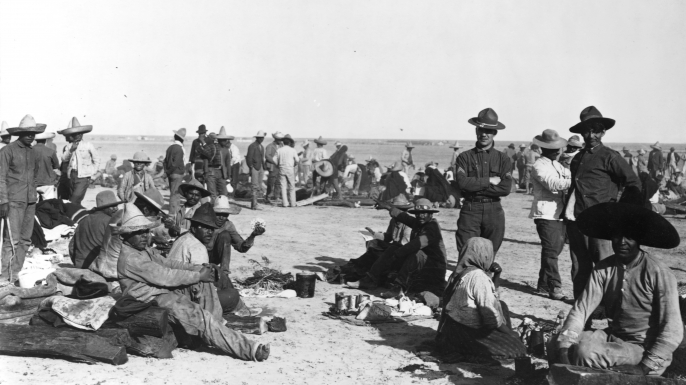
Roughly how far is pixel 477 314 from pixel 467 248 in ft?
1.94

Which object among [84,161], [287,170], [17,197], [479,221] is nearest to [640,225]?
[479,221]

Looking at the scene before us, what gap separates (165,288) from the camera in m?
6.63

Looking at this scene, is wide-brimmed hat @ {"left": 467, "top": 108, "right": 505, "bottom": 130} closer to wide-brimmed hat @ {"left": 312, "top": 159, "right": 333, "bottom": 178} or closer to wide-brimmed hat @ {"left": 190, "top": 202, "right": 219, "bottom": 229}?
wide-brimmed hat @ {"left": 190, "top": 202, "right": 219, "bottom": 229}

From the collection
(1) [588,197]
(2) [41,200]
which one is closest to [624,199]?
(1) [588,197]

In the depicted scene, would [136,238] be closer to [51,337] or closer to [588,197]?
[51,337]

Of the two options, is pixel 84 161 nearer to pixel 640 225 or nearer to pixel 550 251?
pixel 550 251

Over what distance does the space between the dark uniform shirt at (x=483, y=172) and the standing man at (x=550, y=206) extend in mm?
878

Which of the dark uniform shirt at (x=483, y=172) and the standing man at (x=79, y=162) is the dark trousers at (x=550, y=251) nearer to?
the dark uniform shirt at (x=483, y=172)

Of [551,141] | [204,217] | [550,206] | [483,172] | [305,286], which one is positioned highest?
[551,141]

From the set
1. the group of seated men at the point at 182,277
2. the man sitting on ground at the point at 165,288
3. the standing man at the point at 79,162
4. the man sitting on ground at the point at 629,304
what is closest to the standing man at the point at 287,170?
the standing man at the point at 79,162

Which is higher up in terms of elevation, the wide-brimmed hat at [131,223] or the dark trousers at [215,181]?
the wide-brimmed hat at [131,223]

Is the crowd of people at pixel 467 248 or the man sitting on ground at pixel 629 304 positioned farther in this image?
the crowd of people at pixel 467 248

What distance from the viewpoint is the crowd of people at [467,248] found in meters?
5.14

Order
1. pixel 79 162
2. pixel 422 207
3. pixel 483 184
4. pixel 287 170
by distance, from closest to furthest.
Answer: pixel 483 184
pixel 422 207
pixel 79 162
pixel 287 170
